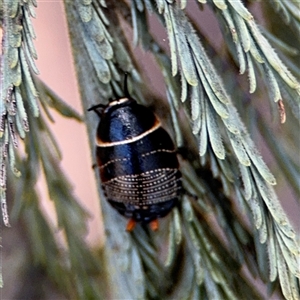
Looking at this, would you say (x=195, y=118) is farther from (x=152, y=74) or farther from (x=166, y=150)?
(x=152, y=74)

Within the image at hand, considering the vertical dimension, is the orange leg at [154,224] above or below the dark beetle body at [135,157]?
below

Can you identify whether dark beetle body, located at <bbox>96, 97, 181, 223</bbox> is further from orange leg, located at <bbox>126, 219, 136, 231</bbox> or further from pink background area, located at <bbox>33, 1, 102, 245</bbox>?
pink background area, located at <bbox>33, 1, 102, 245</bbox>

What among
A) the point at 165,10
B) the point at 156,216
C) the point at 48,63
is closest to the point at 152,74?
the point at 156,216

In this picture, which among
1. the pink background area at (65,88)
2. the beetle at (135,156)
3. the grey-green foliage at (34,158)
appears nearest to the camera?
the grey-green foliage at (34,158)

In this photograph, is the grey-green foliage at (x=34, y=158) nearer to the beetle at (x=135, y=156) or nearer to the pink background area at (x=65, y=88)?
the beetle at (x=135, y=156)

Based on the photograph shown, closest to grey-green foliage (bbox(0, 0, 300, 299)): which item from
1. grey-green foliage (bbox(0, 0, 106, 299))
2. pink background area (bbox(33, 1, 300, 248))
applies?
grey-green foliage (bbox(0, 0, 106, 299))

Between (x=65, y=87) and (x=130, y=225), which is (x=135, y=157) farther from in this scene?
(x=65, y=87)

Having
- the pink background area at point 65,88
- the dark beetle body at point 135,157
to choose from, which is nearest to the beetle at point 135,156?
the dark beetle body at point 135,157

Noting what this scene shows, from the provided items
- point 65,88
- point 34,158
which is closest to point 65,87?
point 65,88
